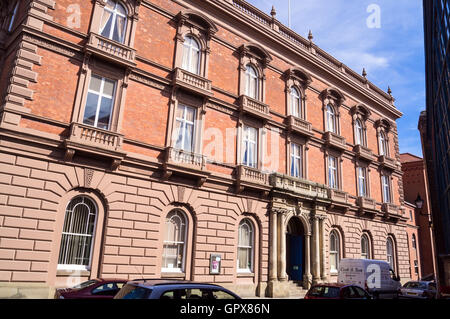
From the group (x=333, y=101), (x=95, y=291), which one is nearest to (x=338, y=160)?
(x=333, y=101)

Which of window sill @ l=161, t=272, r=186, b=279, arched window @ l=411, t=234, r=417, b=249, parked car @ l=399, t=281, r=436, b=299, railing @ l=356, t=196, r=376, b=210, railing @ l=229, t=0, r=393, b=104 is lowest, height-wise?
parked car @ l=399, t=281, r=436, b=299

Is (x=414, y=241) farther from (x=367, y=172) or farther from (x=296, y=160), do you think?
(x=296, y=160)

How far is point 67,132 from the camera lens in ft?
44.5

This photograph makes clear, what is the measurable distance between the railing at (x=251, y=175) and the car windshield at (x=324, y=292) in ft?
23.7

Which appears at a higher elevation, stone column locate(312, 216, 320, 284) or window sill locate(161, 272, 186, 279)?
stone column locate(312, 216, 320, 284)

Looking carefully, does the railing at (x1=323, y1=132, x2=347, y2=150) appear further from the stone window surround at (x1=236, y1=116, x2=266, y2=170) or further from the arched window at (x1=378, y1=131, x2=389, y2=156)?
the arched window at (x1=378, y1=131, x2=389, y2=156)

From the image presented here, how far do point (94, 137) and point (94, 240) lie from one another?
4306mm

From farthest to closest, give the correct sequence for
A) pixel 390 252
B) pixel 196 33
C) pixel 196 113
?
1. pixel 390 252
2. pixel 196 33
3. pixel 196 113

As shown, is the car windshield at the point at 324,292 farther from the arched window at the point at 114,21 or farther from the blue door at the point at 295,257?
the arched window at the point at 114,21

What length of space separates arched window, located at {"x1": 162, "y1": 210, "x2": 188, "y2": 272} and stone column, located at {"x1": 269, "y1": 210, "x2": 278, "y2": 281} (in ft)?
18.5

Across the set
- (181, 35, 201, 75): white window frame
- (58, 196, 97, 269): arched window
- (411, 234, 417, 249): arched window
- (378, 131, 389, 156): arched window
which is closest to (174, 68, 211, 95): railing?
(181, 35, 201, 75): white window frame

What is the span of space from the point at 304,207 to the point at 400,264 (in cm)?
1424

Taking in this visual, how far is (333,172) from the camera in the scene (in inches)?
1008

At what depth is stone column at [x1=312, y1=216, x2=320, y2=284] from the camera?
2091 centimetres
